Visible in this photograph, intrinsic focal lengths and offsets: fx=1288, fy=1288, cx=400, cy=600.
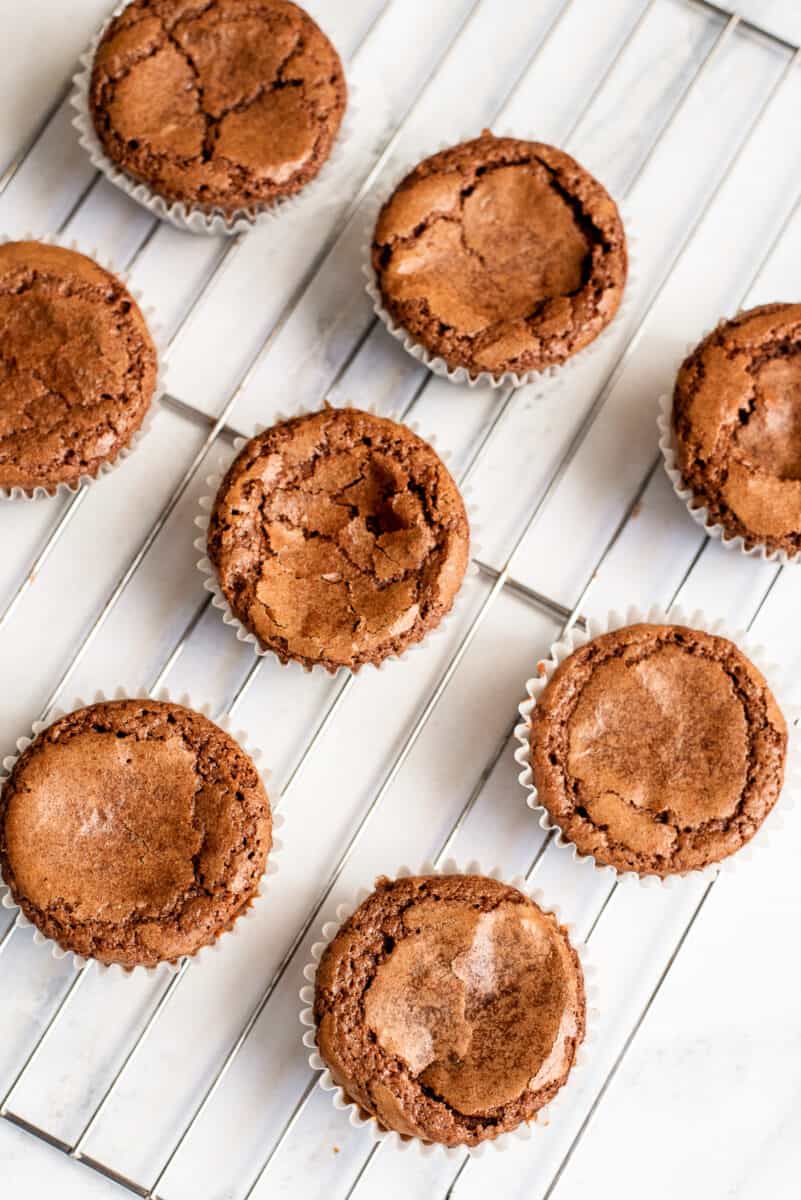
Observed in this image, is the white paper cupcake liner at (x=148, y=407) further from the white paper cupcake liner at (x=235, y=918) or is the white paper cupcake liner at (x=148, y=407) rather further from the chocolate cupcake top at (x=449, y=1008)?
the chocolate cupcake top at (x=449, y=1008)

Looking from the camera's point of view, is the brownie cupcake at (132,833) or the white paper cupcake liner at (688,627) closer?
the brownie cupcake at (132,833)

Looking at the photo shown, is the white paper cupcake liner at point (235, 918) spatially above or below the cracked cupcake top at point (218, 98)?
below

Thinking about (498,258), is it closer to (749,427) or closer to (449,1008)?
(749,427)

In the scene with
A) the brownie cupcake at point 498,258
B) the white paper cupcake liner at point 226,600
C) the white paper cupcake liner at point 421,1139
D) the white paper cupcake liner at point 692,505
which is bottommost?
the white paper cupcake liner at point 421,1139

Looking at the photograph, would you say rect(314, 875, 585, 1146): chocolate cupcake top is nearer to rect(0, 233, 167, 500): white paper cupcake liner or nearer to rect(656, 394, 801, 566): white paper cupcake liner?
rect(656, 394, 801, 566): white paper cupcake liner

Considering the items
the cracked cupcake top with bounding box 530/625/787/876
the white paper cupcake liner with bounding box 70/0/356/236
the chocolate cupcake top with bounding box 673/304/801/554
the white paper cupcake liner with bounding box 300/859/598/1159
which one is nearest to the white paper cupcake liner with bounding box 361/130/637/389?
the white paper cupcake liner with bounding box 70/0/356/236

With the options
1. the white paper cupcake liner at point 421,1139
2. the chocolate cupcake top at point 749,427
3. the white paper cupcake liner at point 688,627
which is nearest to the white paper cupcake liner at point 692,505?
the chocolate cupcake top at point 749,427

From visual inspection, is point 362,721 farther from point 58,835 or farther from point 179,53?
point 179,53

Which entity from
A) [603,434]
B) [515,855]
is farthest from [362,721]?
[603,434]
